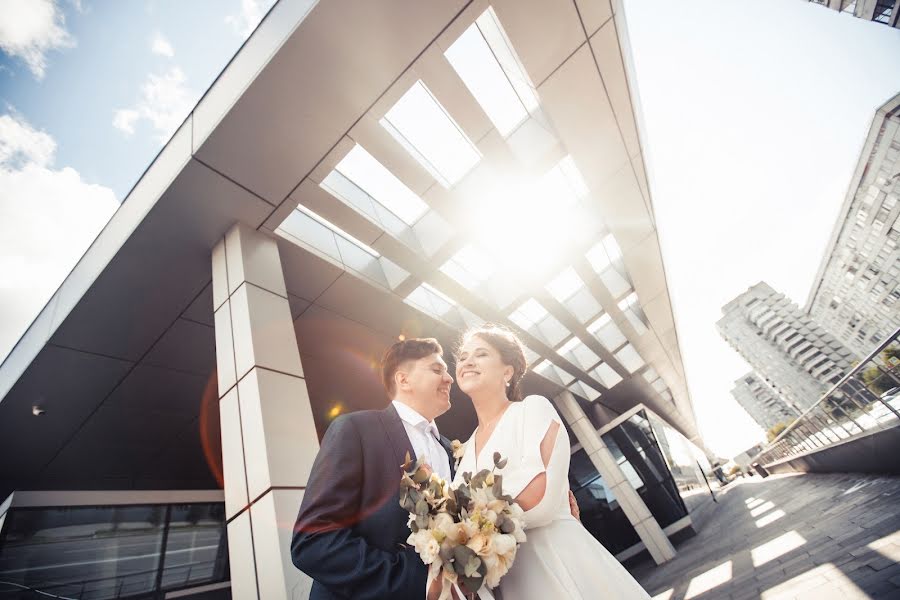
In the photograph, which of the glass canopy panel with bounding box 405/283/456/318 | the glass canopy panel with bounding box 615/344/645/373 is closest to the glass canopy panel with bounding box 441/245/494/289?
the glass canopy panel with bounding box 405/283/456/318

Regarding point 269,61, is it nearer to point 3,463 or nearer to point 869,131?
point 3,463

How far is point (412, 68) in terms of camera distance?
362 cm

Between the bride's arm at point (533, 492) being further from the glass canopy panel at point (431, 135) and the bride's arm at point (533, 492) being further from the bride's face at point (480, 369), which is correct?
the glass canopy panel at point (431, 135)

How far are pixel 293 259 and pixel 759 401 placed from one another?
192 meters

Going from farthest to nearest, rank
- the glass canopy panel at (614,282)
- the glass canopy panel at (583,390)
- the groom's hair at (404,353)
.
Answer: the glass canopy panel at (583,390), the glass canopy panel at (614,282), the groom's hair at (404,353)

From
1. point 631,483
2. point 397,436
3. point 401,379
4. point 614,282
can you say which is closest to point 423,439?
point 397,436

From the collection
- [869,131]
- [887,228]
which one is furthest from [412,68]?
[887,228]

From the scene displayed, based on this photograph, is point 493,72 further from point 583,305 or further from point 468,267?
point 583,305

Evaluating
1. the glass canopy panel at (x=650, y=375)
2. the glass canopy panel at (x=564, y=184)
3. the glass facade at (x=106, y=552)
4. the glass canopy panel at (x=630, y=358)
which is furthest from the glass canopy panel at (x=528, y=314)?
the glass canopy panel at (x=650, y=375)

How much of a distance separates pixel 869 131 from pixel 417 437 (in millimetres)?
75393

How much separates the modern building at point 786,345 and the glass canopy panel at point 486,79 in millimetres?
126542

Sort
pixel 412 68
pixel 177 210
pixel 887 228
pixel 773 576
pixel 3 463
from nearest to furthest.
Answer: pixel 412 68, pixel 177 210, pixel 773 576, pixel 3 463, pixel 887 228

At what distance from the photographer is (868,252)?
65.5 m

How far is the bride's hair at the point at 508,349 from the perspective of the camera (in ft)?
7.51
